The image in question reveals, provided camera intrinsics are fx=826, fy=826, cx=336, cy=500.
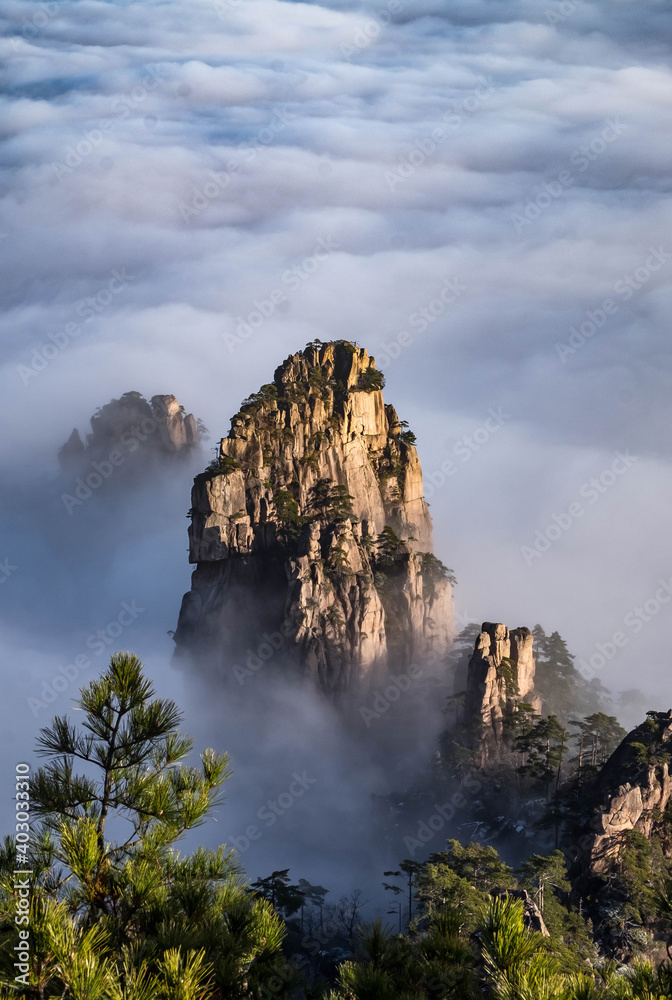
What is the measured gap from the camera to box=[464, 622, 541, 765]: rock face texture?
62594 mm

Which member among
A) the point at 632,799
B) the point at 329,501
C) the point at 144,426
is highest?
the point at 144,426

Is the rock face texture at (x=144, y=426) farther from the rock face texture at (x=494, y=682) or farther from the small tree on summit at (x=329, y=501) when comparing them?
the rock face texture at (x=494, y=682)

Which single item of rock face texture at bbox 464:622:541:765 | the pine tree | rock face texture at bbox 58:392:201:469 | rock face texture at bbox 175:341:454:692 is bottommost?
the pine tree

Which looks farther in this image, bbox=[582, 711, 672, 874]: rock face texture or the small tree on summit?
the small tree on summit

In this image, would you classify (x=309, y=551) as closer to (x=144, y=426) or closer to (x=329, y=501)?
(x=329, y=501)

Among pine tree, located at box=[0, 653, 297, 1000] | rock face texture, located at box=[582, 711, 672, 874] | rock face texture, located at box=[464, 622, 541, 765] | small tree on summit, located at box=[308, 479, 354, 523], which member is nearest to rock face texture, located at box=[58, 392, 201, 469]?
small tree on summit, located at box=[308, 479, 354, 523]

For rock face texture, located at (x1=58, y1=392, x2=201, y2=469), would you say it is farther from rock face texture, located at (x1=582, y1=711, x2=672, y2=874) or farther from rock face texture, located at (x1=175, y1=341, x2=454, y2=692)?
rock face texture, located at (x1=582, y1=711, x2=672, y2=874)

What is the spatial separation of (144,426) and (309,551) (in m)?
71.3

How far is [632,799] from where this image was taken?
48.2 metres

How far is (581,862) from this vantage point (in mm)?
47906

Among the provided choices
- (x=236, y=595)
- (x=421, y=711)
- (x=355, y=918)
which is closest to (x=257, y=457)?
(x=236, y=595)

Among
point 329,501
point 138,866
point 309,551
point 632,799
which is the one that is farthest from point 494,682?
point 138,866

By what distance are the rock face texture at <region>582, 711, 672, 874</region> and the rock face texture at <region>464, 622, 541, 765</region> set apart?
11722 mm

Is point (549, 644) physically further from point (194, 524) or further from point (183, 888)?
point (183, 888)
